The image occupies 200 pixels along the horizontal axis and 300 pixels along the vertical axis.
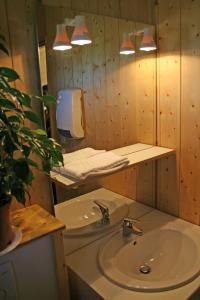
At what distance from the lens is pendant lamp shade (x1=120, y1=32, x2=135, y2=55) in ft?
5.08

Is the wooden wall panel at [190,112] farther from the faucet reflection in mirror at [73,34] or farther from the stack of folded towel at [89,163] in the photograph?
the faucet reflection in mirror at [73,34]

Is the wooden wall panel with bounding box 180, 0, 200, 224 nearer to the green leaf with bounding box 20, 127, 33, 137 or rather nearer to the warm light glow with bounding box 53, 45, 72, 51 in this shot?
the warm light glow with bounding box 53, 45, 72, 51

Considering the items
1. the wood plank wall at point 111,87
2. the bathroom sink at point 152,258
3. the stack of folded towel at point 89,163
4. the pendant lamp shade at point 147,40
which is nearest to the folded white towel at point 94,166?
the stack of folded towel at point 89,163

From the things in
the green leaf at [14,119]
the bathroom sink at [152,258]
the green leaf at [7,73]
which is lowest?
the bathroom sink at [152,258]

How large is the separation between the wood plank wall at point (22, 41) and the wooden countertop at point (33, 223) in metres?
0.06

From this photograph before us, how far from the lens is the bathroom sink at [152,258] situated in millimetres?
1239

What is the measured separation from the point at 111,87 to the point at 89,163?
1.72ft

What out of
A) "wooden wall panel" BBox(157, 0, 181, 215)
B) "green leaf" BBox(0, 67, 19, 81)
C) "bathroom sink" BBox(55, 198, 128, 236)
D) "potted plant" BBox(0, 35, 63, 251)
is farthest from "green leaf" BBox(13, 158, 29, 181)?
"wooden wall panel" BBox(157, 0, 181, 215)

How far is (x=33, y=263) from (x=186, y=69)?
4.15 feet

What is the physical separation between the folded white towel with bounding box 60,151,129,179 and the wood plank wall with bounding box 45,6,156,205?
107mm

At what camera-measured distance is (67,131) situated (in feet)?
4.33

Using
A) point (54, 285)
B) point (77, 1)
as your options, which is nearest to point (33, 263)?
point (54, 285)

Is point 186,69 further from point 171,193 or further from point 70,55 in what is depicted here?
point 171,193

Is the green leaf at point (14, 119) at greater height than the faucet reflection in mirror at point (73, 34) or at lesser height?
lesser
